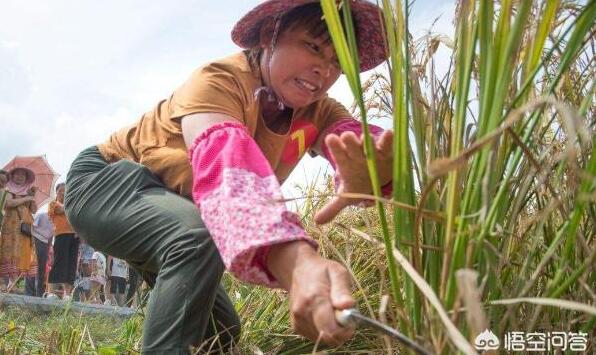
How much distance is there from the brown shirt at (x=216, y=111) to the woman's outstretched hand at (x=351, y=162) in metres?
0.33

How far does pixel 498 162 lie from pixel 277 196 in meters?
0.30

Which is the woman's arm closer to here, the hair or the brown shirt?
the brown shirt

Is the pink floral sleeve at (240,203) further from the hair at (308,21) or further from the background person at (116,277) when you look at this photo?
the background person at (116,277)

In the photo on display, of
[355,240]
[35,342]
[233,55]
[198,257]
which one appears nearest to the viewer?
[198,257]

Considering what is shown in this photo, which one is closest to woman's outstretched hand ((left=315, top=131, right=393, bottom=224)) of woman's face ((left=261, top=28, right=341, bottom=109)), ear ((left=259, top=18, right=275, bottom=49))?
woman's face ((left=261, top=28, right=341, bottom=109))

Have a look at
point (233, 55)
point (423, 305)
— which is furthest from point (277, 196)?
point (233, 55)

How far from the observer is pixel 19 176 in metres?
4.81

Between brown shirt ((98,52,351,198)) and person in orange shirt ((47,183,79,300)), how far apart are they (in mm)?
2992

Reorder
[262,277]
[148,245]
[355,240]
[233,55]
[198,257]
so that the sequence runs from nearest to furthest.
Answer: [262,277] → [198,257] → [148,245] → [233,55] → [355,240]

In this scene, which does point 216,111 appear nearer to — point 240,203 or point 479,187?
point 240,203

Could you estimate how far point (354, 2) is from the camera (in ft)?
Answer: 4.90

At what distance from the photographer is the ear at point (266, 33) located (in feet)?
4.84

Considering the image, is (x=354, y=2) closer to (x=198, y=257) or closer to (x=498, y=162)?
(x=198, y=257)

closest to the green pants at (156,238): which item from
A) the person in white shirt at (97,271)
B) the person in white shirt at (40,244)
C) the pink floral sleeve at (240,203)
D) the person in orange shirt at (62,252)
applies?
the pink floral sleeve at (240,203)
